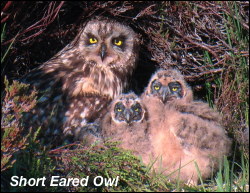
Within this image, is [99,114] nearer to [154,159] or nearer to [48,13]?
[154,159]

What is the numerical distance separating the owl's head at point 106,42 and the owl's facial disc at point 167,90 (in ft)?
1.67

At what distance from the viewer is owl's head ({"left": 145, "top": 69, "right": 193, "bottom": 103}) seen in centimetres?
414

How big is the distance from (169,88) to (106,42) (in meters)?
0.76

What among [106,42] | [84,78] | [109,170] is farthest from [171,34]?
[109,170]

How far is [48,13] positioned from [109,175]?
5.51 feet

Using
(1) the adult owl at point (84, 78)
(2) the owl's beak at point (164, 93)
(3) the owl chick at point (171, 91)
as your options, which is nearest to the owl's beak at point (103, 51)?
(1) the adult owl at point (84, 78)

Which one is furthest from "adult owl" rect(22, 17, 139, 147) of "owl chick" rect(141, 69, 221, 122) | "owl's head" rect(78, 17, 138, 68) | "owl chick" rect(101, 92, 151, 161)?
"owl chick" rect(141, 69, 221, 122)

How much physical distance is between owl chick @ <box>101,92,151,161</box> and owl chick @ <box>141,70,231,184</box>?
0.23 ft

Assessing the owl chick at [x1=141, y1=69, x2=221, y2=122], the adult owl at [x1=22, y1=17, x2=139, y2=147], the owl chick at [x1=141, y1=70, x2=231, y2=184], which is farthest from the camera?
the adult owl at [x1=22, y1=17, x2=139, y2=147]

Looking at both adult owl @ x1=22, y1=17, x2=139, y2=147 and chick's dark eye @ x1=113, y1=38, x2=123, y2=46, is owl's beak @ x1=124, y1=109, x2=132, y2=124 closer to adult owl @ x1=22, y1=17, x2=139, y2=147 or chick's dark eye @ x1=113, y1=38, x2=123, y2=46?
adult owl @ x1=22, y1=17, x2=139, y2=147

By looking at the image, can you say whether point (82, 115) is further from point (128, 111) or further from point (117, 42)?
point (117, 42)

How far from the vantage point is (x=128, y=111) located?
3.93m

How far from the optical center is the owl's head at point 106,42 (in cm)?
436

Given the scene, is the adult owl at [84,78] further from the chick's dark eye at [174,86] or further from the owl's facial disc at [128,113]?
the chick's dark eye at [174,86]
